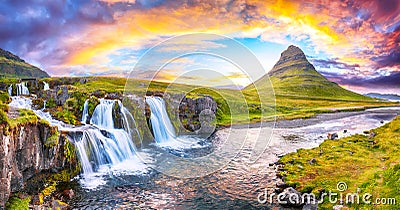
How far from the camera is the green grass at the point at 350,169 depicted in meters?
16.1

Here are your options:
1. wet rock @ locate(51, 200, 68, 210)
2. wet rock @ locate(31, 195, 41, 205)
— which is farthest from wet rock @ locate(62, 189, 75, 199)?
wet rock @ locate(31, 195, 41, 205)

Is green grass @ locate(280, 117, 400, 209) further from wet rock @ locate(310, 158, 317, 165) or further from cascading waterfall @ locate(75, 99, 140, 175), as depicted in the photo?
cascading waterfall @ locate(75, 99, 140, 175)

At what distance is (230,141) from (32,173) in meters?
29.0

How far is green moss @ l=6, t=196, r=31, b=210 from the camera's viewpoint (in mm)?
14488

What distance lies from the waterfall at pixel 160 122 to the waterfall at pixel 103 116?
766 centimetres

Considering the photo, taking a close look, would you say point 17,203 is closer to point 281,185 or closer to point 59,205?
point 59,205

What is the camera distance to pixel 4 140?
45.9 feet

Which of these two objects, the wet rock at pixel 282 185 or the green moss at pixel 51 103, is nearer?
the wet rock at pixel 282 185

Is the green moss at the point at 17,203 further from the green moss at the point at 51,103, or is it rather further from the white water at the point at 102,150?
the green moss at the point at 51,103

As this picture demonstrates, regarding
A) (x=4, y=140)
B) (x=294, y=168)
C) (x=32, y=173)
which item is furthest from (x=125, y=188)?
(x=294, y=168)

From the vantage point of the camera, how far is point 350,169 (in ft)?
71.7

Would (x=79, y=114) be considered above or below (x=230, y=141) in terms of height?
above

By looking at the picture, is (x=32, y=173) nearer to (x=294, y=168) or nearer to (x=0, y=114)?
(x=0, y=114)

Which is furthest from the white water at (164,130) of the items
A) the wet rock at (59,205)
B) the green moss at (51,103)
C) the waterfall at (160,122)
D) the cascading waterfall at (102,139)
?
the wet rock at (59,205)
